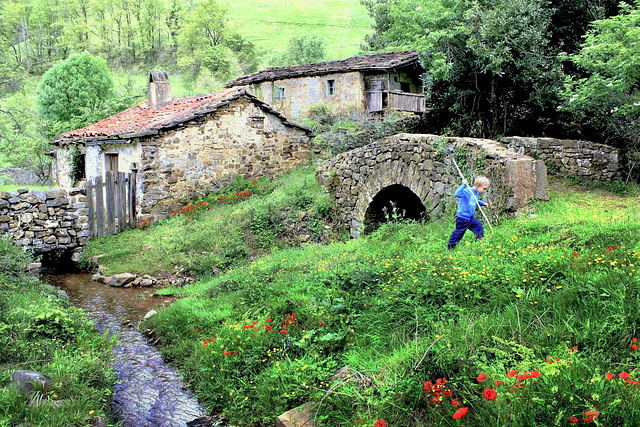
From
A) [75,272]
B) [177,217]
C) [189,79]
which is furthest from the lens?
[189,79]

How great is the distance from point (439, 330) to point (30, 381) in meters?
4.10

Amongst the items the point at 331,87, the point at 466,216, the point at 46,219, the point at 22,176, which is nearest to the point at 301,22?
the point at 22,176

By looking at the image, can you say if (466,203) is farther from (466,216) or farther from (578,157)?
(578,157)

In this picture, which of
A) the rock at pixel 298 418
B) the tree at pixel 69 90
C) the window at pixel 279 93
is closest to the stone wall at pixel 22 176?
the tree at pixel 69 90

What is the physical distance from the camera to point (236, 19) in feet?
235

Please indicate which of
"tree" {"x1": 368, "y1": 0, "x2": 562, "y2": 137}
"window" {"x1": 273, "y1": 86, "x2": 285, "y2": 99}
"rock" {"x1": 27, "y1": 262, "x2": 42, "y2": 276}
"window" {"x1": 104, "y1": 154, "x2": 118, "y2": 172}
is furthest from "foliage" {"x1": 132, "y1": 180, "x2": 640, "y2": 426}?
"window" {"x1": 273, "y1": 86, "x2": 285, "y2": 99}

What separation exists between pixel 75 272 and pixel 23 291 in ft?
15.5

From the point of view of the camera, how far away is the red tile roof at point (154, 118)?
47.1 feet

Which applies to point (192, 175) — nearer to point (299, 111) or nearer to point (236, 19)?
point (299, 111)

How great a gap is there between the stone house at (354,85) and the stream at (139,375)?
17.3 metres

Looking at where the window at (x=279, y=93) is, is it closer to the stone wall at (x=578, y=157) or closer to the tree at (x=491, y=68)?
the tree at (x=491, y=68)

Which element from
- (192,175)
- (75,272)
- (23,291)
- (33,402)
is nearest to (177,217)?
(192,175)

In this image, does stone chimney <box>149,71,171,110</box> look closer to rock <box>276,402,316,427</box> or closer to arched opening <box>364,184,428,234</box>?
arched opening <box>364,184,428,234</box>

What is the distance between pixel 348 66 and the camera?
78.8 feet
